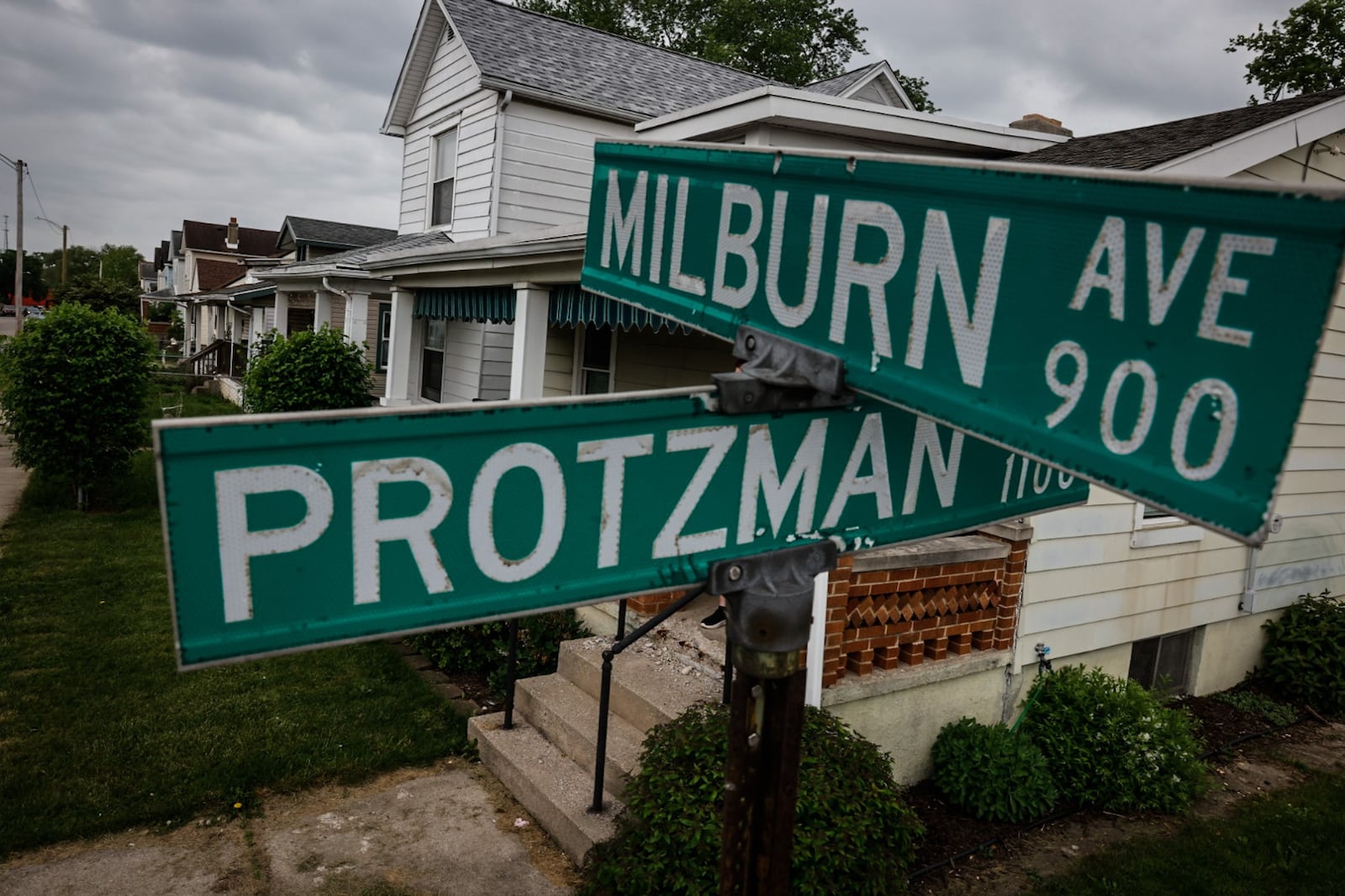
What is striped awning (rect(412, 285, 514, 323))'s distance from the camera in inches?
357

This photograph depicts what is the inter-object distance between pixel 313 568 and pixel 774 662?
699 mm

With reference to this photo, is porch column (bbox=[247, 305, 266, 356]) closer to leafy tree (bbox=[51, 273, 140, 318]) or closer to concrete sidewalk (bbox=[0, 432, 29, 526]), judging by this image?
concrete sidewalk (bbox=[0, 432, 29, 526])

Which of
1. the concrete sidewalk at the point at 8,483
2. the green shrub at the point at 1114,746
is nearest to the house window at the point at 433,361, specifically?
the concrete sidewalk at the point at 8,483

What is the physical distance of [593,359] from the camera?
10297 millimetres

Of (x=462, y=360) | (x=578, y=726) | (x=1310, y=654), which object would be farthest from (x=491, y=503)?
(x=462, y=360)

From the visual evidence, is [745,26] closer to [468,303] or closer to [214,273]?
[468,303]

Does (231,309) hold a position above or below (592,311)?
below

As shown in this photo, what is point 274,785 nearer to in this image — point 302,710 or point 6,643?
point 302,710

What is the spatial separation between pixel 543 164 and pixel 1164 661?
9.40m

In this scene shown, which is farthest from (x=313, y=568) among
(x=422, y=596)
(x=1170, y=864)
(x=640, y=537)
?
(x=1170, y=864)

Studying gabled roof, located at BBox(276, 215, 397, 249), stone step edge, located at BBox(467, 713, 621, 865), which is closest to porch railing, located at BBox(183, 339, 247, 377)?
gabled roof, located at BBox(276, 215, 397, 249)

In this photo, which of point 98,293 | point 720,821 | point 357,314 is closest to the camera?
point 720,821

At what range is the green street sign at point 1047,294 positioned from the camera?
0.88m

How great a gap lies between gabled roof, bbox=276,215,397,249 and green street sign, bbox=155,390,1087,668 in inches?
1176
